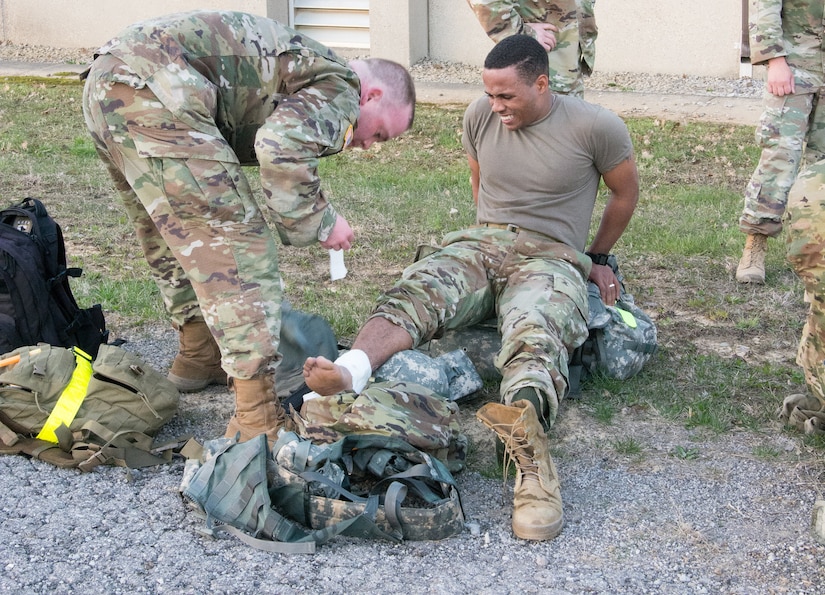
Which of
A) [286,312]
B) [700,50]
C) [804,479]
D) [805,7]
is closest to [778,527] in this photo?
[804,479]

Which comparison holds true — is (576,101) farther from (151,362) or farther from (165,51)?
(151,362)

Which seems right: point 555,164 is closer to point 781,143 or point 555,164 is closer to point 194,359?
point 781,143

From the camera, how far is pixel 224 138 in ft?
11.7

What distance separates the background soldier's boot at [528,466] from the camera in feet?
10.3

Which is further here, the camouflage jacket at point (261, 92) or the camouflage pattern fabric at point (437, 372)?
the camouflage pattern fabric at point (437, 372)

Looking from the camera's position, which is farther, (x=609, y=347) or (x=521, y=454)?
(x=609, y=347)

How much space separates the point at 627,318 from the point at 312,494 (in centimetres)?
191

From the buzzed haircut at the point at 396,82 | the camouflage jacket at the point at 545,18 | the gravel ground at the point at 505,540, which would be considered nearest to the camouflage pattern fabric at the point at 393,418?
the gravel ground at the point at 505,540

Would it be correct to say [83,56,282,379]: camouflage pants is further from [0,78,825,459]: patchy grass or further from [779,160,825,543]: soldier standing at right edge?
[779,160,825,543]: soldier standing at right edge

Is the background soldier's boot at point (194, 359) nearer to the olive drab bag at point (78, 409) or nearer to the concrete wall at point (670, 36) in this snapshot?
the olive drab bag at point (78, 409)

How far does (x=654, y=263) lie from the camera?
19.4 ft

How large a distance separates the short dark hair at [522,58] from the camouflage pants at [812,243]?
4.35 feet

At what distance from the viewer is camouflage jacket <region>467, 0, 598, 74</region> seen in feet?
17.1

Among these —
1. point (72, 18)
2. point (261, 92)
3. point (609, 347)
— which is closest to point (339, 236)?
point (261, 92)
